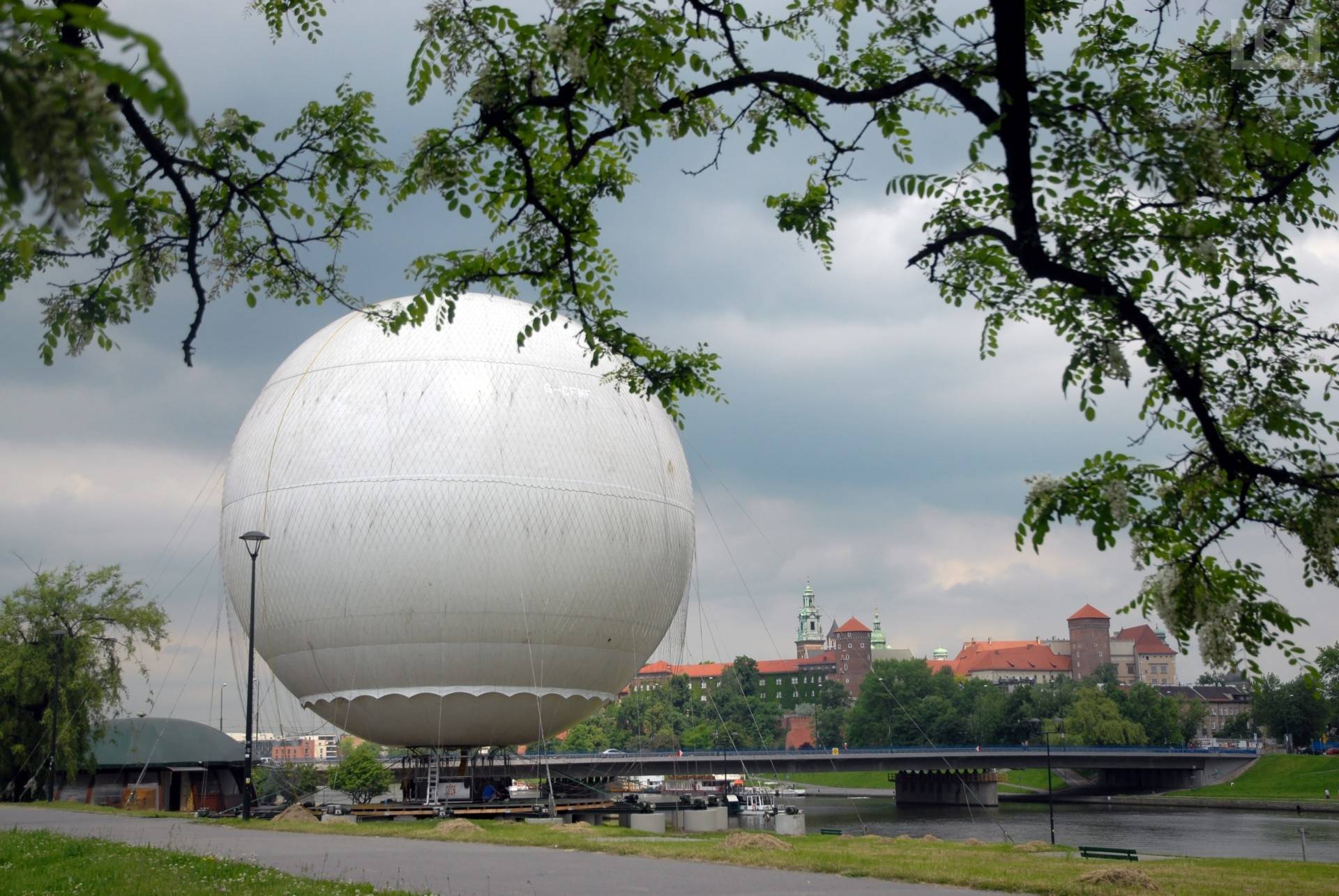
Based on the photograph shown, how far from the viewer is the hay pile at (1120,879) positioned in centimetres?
1199

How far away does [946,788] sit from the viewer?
76688 mm

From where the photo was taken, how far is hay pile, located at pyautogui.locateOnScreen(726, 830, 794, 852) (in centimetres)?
1579

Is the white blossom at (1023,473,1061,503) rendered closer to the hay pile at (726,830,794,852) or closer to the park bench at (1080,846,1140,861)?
the hay pile at (726,830,794,852)

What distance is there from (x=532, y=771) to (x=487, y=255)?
54.0 m

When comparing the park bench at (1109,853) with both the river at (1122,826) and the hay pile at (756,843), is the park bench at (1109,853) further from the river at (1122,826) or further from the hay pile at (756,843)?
the river at (1122,826)

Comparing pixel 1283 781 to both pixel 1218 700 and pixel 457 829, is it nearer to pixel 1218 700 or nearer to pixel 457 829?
pixel 457 829

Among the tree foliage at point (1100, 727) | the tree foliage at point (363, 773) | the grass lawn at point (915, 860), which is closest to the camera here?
the grass lawn at point (915, 860)

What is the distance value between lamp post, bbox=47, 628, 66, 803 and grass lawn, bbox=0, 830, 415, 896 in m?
19.8

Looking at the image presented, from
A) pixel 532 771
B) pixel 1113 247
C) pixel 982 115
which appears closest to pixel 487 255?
pixel 982 115

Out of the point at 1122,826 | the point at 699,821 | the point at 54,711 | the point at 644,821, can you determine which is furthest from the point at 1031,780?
the point at 54,711

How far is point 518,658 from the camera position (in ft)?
86.9

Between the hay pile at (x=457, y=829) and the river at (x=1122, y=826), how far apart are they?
46.0ft

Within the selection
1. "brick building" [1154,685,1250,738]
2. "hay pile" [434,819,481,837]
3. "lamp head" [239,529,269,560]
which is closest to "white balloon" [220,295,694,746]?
"lamp head" [239,529,269,560]

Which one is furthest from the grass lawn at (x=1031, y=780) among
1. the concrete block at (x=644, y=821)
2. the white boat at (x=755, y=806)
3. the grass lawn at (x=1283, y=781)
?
the concrete block at (x=644, y=821)
